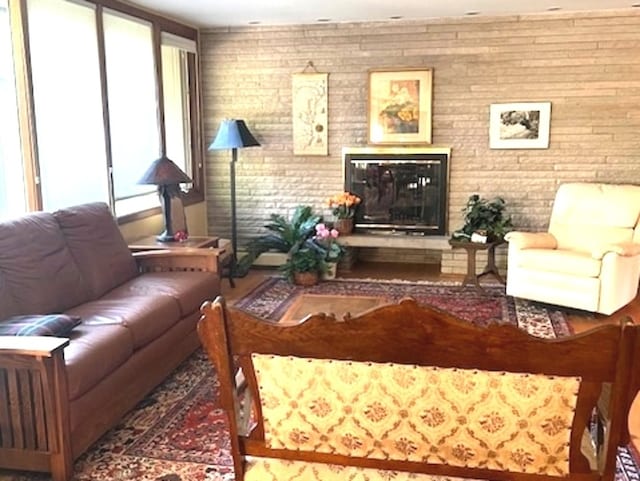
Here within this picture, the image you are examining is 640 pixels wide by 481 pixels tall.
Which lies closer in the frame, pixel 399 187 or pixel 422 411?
pixel 422 411

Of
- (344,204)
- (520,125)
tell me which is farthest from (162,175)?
(520,125)

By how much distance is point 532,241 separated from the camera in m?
4.87

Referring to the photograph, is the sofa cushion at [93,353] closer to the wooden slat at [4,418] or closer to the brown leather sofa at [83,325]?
the brown leather sofa at [83,325]

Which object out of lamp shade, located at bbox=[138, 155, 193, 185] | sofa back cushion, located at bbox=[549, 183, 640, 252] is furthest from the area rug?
lamp shade, located at bbox=[138, 155, 193, 185]

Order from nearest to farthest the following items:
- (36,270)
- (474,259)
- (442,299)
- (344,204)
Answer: (36,270), (442,299), (474,259), (344,204)

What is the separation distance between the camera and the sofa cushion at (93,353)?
98.3 inches

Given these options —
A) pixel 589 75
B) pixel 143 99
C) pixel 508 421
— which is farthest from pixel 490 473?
pixel 589 75

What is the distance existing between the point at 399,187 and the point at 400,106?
0.77 metres

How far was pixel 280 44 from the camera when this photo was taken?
19.7 feet

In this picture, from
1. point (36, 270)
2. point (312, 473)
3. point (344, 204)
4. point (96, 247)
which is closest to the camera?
point (312, 473)

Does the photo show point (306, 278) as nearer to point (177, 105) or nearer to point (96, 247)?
point (177, 105)

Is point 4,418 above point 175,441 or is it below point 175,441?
above

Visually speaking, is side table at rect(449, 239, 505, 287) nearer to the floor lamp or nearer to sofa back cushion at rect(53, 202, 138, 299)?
the floor lamp

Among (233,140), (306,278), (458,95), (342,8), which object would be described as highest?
(342,8)
